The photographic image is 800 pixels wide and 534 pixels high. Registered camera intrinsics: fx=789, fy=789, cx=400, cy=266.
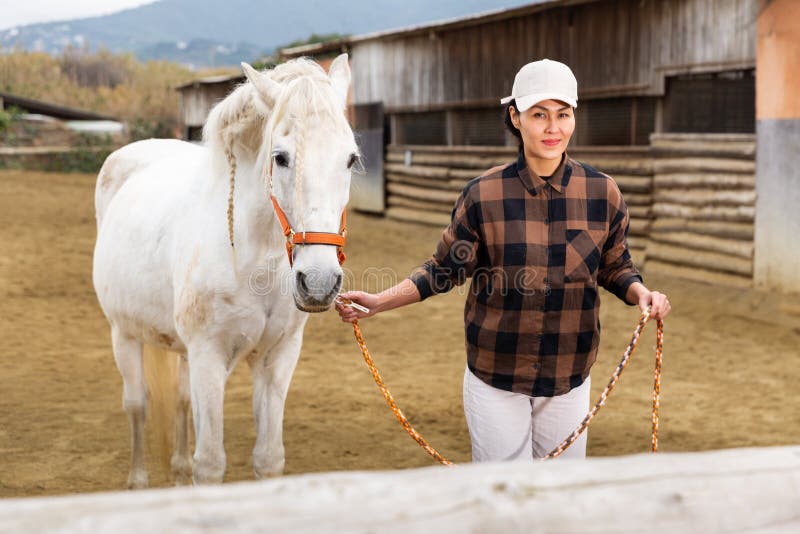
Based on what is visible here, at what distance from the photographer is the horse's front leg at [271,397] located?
3.16m

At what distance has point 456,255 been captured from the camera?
246 centimetres

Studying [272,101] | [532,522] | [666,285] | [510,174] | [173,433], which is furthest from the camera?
[666,285]

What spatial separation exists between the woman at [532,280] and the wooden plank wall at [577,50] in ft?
22.5

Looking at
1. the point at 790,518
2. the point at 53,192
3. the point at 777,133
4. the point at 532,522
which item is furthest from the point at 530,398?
the point at 53,192

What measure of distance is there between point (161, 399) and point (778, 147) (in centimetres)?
657

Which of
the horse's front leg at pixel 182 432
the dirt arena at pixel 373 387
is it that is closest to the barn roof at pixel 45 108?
the dirt arena at pixel 373 387

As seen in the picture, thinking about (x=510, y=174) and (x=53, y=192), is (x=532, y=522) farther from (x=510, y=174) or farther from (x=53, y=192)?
(x=53, y=192)

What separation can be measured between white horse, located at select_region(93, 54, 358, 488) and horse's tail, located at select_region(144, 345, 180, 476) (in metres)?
0.27

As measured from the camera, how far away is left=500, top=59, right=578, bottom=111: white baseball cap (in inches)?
87.8

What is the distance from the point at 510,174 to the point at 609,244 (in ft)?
1.33

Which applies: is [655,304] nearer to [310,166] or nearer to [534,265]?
[534,265]

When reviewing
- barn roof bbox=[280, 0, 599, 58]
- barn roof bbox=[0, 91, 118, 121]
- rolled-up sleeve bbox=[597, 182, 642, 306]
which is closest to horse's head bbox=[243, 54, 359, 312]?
rolled-up sleeve bbox=[597, 182, 642, 306]

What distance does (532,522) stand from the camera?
1.18m

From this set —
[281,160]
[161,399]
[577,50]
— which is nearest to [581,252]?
[281,160]
